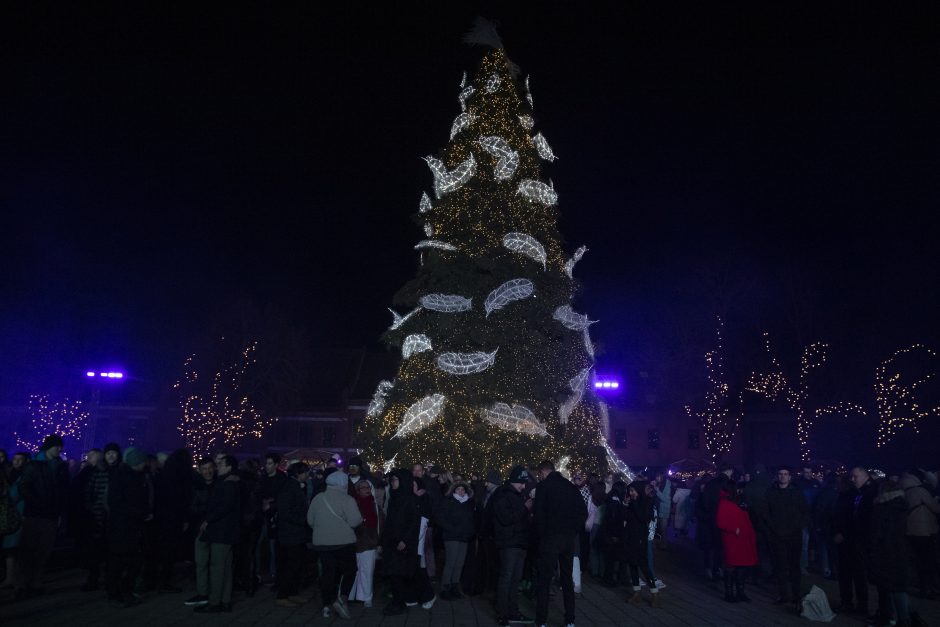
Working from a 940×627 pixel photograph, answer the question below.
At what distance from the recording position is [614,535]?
1214cm

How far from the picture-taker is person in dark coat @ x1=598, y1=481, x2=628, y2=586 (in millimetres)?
11969

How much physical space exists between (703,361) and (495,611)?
3224cm

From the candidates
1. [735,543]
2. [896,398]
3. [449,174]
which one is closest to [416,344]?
[449,174]

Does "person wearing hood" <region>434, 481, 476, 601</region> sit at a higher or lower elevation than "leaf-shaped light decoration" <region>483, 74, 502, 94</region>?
lower

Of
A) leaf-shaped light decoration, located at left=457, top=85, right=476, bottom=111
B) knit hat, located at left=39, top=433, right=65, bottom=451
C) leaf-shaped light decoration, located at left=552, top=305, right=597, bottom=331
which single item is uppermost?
leaf-shaped light decoration, located at left=457, top=85, right=476, bottom=111

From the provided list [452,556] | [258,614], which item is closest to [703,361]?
[452,556]

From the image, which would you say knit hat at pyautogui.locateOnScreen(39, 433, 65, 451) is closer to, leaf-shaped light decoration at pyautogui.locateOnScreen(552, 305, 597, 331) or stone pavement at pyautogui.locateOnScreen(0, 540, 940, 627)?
stone pavement at pyautogui.locateOnScreen(0, 540, 940, 627)

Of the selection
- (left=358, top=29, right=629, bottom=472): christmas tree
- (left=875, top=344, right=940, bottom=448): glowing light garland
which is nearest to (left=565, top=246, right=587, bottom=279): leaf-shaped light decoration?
(left=358, top=29, right=629, bottom=472): christmas tree

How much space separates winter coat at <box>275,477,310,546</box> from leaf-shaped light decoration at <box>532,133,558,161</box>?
10.8m

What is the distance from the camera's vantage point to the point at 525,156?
57.3 feet

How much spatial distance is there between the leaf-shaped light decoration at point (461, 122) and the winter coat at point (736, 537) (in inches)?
438

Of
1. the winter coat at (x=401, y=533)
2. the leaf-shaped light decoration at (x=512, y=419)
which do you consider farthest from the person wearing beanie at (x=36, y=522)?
the leaf-shaped light decoration at (x=512, y=419)

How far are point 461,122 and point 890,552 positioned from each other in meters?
13.1

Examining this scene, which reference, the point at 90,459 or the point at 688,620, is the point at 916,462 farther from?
the point at 90,459
